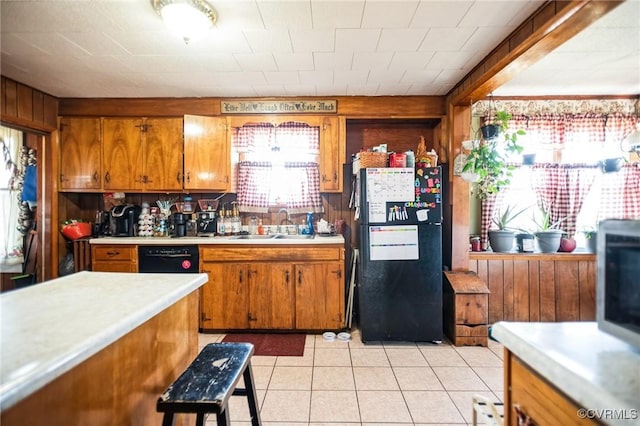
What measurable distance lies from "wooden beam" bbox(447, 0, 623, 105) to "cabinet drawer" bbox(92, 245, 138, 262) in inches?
137

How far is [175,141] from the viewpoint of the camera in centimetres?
325

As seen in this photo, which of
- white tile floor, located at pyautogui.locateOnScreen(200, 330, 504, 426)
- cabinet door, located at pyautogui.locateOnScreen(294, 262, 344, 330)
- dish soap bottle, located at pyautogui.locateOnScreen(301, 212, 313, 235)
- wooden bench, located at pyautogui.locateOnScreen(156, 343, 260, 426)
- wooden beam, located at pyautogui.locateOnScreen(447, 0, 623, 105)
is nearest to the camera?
wooden bench, located at pyautogui.locateOnScreen(156, 343, 260, 426)

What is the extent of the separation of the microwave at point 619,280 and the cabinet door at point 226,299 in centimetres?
267

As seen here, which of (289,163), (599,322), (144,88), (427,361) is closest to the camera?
(599,322)

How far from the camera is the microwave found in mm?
727

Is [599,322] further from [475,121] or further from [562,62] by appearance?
[475,121]

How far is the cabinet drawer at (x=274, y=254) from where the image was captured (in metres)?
3.00

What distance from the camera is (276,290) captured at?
3.00 metres

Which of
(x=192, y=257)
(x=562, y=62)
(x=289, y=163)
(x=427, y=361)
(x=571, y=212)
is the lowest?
(x=427, y=361)

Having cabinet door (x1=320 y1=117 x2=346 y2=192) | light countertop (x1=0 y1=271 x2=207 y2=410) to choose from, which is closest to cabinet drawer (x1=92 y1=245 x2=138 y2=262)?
light countertop (x1=0 y1=271 x2=207 y2=410)

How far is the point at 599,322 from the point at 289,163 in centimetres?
301

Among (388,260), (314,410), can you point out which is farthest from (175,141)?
(314,410)

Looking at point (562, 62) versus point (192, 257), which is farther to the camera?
point (192, 257)

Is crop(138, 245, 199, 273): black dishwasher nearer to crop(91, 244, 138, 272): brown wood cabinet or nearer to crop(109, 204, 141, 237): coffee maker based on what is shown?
crop(91, 244, 138, 272): brown wood cabinet
